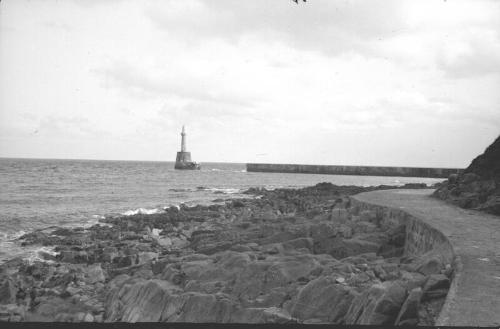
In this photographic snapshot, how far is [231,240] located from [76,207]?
15.7m

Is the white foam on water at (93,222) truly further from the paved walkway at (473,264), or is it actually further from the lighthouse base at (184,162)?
the lighthouse base at (184,162)

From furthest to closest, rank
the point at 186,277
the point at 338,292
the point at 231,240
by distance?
the point at 231,240 < the point at 186,277 < the point at 338,292

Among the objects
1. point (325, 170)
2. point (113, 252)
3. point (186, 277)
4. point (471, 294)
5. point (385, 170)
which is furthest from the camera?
point (325, 170)

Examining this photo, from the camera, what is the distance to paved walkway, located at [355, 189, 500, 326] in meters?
3.50

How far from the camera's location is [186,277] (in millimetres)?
6812

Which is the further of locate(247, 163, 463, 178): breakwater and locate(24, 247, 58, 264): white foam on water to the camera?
locate(247, 163, 463, 178): breakwater

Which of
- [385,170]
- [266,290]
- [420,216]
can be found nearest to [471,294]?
[266,290]

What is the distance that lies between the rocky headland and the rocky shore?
2.65 meters

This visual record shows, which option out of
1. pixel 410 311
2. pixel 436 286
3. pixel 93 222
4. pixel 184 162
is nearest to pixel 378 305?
pixel 410 311

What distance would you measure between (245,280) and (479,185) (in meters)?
9.51

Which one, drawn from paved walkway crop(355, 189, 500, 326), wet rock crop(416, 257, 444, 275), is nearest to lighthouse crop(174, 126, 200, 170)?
paved walkway crop(355, 189, 500, 326)

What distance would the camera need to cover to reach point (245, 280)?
6.10m

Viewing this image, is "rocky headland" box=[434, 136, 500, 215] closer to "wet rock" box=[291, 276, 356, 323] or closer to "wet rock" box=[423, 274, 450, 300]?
"wet rock" box=[423, 274, 450, 300]

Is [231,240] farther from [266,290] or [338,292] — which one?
[338,292]
